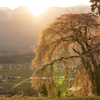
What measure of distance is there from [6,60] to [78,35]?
19632 cm

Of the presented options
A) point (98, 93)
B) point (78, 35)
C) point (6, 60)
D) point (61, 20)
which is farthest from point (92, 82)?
point (6, 60)

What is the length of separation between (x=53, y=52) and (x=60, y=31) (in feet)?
5.90

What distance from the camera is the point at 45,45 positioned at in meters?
12.2

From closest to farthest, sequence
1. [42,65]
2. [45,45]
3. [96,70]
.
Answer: [96,70] → [45,45] → [42,65]

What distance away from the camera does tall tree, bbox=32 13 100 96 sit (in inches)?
Result: 459

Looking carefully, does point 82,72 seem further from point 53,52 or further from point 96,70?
point 53,52

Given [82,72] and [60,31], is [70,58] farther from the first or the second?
[60,31]

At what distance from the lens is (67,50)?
468 inches

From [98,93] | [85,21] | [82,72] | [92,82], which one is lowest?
[98,93]

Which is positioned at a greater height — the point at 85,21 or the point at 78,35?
the point at 85,21

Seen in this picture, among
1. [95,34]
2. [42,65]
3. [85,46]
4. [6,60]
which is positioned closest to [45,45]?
[42,65]

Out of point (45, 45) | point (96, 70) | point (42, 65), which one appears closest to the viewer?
point (96, 70)

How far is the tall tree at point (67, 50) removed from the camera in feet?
38.3

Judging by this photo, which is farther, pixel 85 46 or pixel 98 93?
pixel 85 46
